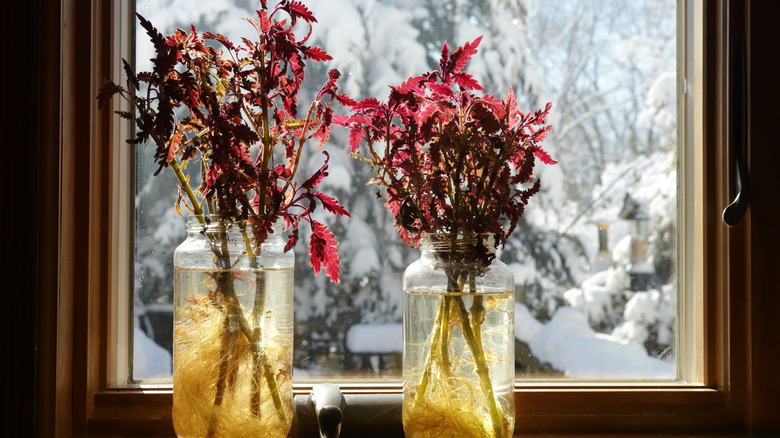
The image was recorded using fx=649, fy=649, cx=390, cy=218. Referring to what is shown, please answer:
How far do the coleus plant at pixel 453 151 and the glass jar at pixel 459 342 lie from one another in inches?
1.3

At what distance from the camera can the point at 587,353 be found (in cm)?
111

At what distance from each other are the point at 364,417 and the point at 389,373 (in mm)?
167

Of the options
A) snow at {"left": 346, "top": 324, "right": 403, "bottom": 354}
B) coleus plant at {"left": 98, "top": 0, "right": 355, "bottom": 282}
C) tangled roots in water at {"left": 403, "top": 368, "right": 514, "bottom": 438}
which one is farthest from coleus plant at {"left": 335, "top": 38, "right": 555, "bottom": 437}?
snow at {"left": 346, "top": 324, "right": 403, "bottom": 354}

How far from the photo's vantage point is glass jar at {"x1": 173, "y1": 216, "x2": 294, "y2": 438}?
2.75 ft

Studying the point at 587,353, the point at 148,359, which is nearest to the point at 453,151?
the point at 587,353

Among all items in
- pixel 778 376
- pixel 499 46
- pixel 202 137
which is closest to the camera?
pixel 202 137

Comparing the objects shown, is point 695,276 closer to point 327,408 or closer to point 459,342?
point 459,342

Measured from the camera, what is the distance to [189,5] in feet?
3.55

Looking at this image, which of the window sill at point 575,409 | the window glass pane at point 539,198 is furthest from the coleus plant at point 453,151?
the window sill at point 575,409

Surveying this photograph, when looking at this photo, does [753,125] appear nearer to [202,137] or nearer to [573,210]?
[573,210]

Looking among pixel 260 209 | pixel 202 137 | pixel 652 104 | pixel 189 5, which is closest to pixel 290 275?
pixel 260 209

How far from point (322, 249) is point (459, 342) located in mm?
228

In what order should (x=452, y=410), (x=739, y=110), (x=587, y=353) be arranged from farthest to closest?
(x=587, y=353) → (x=739, y=110) → (x=452, y=410)

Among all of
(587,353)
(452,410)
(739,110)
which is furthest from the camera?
(587,353)
